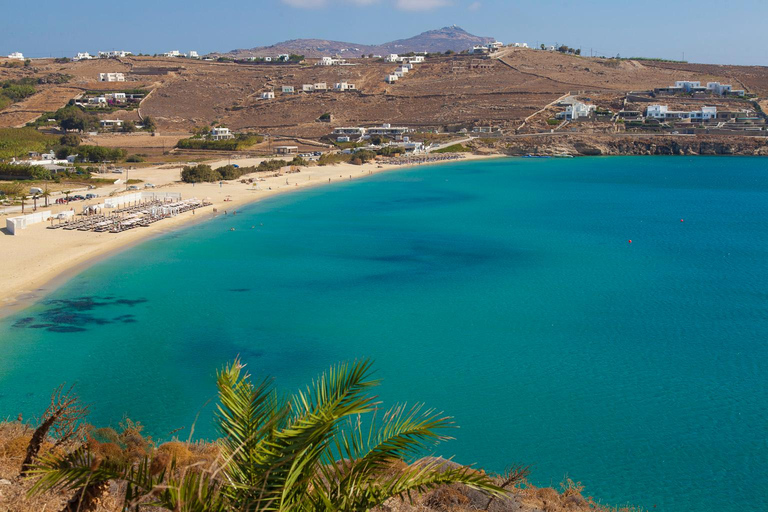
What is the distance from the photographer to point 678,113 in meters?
89.1

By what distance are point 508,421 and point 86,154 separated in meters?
59.2

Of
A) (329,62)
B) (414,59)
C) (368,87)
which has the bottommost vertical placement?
(368,87)

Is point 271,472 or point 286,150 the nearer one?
point 271,472

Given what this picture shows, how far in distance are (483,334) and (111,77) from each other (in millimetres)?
105624

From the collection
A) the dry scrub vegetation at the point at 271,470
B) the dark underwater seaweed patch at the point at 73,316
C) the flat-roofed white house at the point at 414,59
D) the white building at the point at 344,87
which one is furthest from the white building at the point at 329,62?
the dry scrub vegetation at the point at 271,470

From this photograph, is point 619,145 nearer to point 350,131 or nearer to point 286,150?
point 350,131

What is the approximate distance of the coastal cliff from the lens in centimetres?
8312

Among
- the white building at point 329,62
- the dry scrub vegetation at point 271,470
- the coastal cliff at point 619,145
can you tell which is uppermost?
the white building at point 329,62

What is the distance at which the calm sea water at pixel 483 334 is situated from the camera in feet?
44.3

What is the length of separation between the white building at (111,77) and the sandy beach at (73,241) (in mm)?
62643

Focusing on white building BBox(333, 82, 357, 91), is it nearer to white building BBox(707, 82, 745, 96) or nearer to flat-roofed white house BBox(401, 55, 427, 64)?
flat-roofed white house BBox(401, 55, 427, 64)

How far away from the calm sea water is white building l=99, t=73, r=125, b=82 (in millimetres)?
81191

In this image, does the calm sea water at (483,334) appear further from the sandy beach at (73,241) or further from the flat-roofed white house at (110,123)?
the flat-roofed white house at (110,123)

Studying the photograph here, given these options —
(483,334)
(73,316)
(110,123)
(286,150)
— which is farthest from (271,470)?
(110,123)
